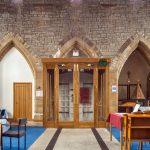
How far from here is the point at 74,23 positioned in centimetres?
1277

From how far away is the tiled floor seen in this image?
799cm

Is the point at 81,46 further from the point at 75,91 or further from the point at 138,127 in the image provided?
the point at 138,127

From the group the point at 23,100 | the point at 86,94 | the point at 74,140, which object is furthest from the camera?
the point at 23,100

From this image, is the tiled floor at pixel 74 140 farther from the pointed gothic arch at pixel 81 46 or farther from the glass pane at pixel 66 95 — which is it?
the pointed gothic arch at pixel 81 46

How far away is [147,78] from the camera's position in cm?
1538

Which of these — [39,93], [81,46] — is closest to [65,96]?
[39,93]

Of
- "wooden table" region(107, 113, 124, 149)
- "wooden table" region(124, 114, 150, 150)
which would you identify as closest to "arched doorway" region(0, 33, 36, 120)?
"wooden table" region(107, 113, 124, 149)

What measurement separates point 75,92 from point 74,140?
11.0 ft

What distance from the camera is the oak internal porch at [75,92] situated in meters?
12.2

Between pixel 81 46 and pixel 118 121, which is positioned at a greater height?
pixel 81 46

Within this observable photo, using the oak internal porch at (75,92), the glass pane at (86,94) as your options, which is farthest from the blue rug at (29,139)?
the glass pane at (86,94)

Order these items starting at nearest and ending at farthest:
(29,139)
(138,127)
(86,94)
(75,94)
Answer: (138,127) → (29,139) → (75,94) → (86,94)

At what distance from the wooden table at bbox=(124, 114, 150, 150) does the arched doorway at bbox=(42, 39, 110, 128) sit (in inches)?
199

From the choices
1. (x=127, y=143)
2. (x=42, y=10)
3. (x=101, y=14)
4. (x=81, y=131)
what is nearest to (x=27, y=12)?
(x=42, y=10)
